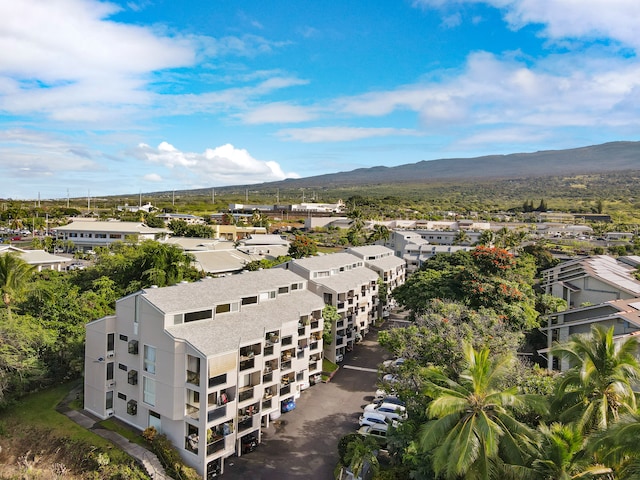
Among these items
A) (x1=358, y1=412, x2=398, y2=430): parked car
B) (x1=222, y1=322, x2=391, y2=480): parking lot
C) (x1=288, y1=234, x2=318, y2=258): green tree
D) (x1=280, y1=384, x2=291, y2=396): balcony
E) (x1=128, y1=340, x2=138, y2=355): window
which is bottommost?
(x1=222, y1=322, x2=391, y2=480): parking lot

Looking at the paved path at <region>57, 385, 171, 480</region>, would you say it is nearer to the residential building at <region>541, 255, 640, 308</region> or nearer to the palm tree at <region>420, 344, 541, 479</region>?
the palm tree at <region>420, 344, 541, 479</region>

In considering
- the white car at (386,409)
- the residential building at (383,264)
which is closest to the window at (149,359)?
the white car at (386,409)

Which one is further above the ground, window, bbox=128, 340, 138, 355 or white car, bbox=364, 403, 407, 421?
window, bbox=128, 340, 138, 355

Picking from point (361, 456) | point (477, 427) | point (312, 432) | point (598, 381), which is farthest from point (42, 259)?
point (598, 381)

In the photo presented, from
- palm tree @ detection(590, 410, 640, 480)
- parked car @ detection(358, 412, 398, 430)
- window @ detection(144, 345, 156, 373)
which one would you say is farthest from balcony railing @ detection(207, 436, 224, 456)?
palm tree @ detection(590, 410, 640, 480)

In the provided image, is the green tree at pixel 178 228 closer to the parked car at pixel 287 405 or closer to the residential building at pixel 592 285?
the parked car at pixel 287 405

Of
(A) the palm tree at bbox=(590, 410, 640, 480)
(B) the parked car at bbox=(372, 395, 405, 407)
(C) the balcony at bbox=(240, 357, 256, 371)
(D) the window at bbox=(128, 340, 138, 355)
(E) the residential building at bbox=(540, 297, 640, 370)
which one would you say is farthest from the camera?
(B) the parked car at bbox=(372, 395, 405, 407)
